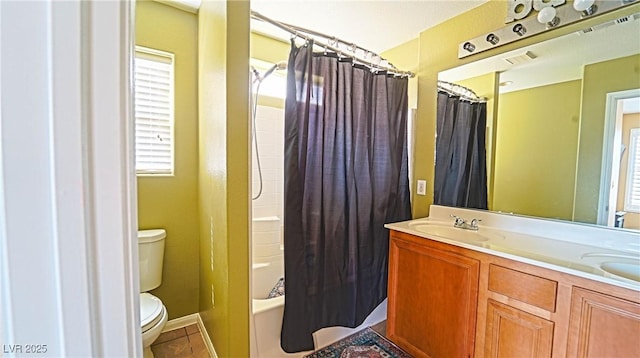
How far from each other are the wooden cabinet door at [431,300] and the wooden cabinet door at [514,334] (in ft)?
0.27

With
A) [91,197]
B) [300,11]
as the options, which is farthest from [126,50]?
[300,11]

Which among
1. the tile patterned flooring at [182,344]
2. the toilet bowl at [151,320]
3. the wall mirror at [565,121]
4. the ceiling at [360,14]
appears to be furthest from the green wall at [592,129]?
the toilet bowl at [151,320]

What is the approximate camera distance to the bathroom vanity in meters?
1.02

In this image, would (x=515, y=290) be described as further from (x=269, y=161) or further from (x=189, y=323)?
(x=189, y=323)

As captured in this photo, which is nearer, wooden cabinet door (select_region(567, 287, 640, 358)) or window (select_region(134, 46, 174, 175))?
wooden cabinet door (select_region(567, 287, 640, 358))

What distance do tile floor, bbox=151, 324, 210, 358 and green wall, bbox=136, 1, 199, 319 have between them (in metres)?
0.13

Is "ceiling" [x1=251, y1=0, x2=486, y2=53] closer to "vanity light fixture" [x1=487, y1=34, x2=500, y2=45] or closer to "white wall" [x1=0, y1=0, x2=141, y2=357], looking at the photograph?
"vanity light fixture" [x1=487, y1=34, x2=500, y2=45]

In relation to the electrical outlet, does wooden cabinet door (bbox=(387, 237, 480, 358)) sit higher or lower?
lower

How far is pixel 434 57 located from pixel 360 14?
670 millimetres

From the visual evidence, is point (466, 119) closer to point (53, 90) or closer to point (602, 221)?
point (602, 221)

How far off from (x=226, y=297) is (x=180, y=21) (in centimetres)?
193

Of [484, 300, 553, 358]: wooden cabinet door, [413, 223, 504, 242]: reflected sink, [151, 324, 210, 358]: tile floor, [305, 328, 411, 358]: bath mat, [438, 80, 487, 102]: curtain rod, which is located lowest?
[151, 324, 210, 358]: tile floor

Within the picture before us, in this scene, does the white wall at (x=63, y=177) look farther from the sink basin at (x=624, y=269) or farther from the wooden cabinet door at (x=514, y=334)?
the sink basin at (x=624, y=269)

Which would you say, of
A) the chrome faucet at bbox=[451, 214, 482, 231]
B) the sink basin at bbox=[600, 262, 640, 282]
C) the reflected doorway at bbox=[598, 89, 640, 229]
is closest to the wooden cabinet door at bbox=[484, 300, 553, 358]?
the sink basin at bbox=[600, 262, 640, 282]
